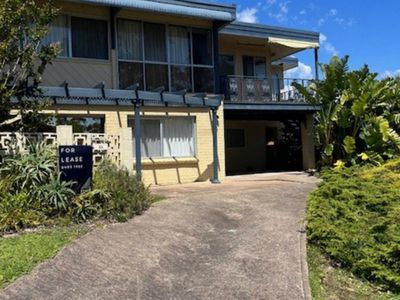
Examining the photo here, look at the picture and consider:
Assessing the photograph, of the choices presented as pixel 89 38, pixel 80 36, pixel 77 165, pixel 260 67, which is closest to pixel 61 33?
pixel 80 36

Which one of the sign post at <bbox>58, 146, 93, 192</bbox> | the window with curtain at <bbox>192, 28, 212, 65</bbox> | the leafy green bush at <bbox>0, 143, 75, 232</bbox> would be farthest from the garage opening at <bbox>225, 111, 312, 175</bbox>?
the leafy green bush at <bbox>0, 143, 75, 232</bbox>

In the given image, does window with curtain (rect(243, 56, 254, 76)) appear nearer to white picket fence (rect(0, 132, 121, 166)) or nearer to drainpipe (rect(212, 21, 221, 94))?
drainpipe (rect(212, 21, 221, 94))

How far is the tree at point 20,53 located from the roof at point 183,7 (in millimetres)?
5159

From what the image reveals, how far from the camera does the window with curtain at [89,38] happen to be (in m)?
16.1

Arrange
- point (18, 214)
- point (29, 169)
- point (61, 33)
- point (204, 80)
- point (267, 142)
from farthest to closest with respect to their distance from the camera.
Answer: point (267, 142), point (204, 80), point (61, 33), point (29, 169), point (18, 214)

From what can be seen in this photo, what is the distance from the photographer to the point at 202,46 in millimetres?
18656

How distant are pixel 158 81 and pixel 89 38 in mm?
2596

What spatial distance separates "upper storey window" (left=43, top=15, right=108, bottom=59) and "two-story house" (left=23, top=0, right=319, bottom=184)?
3cm

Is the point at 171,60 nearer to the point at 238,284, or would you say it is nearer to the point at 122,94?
the point at 122,94

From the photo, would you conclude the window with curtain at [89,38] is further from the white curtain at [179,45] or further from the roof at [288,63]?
the roof at [288,63]

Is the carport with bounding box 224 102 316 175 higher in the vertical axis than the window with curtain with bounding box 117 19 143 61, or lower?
lower

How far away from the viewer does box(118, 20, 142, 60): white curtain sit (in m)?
16.9

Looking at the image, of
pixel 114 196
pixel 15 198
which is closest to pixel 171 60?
pixel 114 196

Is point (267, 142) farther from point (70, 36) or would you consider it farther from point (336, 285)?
point (336, 285)
